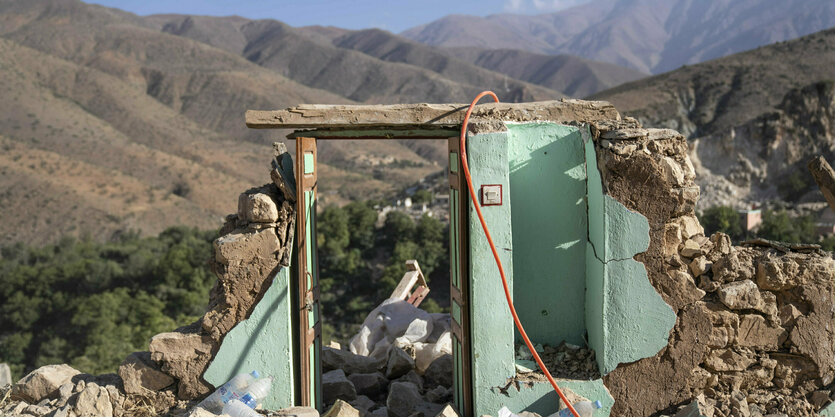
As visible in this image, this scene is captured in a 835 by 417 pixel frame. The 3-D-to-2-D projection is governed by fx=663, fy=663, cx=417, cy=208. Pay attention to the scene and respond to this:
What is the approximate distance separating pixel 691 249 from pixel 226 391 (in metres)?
3.65

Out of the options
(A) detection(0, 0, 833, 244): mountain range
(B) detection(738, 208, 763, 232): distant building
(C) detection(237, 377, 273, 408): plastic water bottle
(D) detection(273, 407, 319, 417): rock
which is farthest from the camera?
(A) detection(0, 0, 833, 244): mountain range

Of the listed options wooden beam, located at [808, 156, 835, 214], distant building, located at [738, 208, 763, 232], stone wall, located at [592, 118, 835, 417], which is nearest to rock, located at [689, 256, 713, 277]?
stone wall, located at [592, 118, 835, 417]

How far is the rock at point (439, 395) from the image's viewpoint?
5.72 m

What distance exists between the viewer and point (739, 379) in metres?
4.92


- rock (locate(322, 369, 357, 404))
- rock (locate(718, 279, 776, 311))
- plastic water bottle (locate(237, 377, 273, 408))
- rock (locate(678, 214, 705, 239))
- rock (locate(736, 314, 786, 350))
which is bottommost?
rock (locate(322, 369, 357, 404))

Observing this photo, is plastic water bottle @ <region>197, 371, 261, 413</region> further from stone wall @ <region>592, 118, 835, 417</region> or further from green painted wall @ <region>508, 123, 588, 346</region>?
stone wall @ <region>592, 118, 835, 417</region>

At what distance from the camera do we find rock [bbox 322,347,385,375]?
20.7ft

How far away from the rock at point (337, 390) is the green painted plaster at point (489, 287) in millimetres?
1333

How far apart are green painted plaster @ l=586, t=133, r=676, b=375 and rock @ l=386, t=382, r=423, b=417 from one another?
1604mm

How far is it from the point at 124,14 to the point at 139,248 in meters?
106

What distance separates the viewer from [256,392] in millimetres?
5023

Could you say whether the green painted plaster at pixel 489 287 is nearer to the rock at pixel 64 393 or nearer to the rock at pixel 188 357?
the rock at pixel 188 357

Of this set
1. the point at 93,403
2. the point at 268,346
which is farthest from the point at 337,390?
the point at 93,403

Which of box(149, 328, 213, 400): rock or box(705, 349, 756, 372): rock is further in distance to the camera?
box(149, 328, 213, 400): rock
